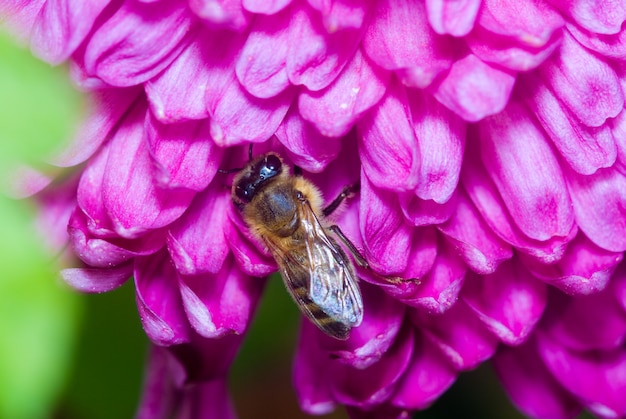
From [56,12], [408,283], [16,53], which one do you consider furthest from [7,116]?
[408,283]

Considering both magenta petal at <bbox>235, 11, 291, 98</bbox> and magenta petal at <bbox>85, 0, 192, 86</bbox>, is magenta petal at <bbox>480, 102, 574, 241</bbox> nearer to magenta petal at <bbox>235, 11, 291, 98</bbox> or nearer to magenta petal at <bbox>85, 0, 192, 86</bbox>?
magenta petal at <bbox>235, 11, 291, 98</bbox>

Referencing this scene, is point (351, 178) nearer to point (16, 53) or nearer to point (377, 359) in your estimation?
point (377, 359)

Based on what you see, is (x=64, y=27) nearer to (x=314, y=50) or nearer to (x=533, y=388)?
(x=314, y=50)

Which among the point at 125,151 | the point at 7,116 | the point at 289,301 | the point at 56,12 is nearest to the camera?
the point at 7,116

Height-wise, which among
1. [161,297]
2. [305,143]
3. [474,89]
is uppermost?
[474,89]

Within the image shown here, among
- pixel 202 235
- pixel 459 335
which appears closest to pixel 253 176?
pixel 202 235

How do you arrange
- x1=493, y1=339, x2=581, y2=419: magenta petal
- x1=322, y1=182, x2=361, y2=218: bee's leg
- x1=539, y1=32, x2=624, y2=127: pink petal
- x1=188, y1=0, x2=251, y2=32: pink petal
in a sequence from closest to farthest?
x1=188, y1=0, x2=251, y2=32: pink petal, x1=539, y1=32, x2=624, y2=127: pink petal, x1=322, y1=182, x2=361, y2=218: bee's leg, x1=493, y1=339, x2=581, y2=419: magenta petal

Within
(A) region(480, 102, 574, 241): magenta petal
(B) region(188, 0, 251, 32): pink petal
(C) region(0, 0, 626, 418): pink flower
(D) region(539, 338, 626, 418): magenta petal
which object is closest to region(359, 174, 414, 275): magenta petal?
(C) region(0, 0, 626, 418): pink flower
